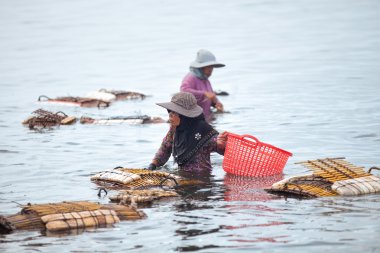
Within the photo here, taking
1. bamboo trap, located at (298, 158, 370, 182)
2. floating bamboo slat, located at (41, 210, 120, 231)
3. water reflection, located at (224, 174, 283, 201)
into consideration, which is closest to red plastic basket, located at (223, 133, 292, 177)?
water reflection, located at (224, 174, 283, 201)

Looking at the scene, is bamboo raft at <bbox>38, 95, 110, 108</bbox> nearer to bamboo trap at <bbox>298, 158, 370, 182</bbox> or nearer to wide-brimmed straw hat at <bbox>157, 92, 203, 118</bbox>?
wide-brimmed straw hat at <bbox>157, 92, 203, 118</bbox>

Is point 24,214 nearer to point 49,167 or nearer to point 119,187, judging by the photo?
point 119,187

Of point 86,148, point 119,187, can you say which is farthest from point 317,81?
point 119,187

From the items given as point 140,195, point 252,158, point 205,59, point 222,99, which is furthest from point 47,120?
point 140,195

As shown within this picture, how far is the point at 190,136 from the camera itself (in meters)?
12.9

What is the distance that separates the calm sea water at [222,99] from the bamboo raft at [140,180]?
16.3 inches

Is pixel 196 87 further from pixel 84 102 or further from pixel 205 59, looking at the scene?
pixel 84 102

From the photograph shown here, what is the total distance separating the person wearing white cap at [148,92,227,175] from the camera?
12.7 meters

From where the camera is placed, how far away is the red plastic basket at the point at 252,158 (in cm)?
1253

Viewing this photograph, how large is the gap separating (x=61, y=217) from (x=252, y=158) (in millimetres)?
3725

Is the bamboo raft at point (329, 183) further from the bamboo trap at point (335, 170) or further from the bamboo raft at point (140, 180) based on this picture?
the bamboo raft at point (140, 180)

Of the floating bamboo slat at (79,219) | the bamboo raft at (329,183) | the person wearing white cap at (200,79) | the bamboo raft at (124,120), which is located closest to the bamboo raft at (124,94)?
the bamboo raft at (124,120)

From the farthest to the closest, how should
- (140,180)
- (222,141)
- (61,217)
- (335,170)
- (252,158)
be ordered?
(222,141) → (252,158) → (140,180) → (335,170) → (61,217)

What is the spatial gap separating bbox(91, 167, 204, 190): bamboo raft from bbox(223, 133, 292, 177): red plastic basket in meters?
0.68
